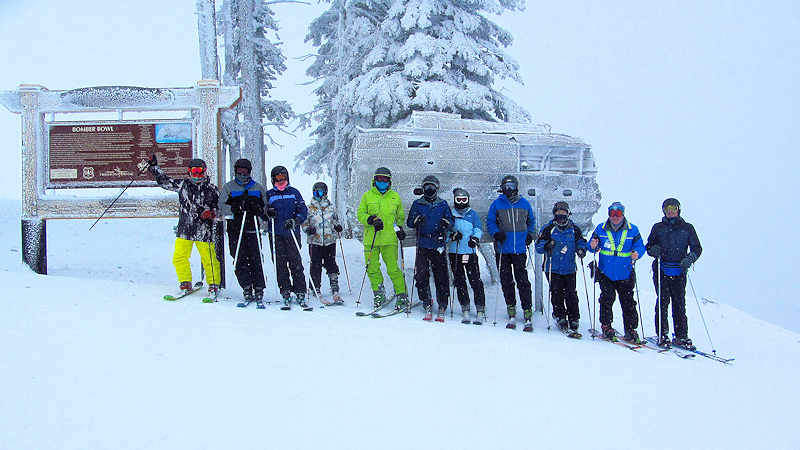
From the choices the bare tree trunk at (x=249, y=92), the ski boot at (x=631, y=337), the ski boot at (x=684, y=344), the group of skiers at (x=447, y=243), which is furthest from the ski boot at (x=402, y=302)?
the bare tree trunk at (x=249, y=92)

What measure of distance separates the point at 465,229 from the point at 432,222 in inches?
19.3

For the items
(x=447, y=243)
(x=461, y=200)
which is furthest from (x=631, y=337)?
(x=461, y=200)

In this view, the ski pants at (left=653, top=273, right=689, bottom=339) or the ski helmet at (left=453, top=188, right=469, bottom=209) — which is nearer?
the ski pants at (left=653, top=273, right=689, bottom=339)

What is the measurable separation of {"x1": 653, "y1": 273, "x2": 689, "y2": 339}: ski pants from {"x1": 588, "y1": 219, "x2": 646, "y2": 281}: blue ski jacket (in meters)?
0.53

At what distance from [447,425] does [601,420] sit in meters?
1.28

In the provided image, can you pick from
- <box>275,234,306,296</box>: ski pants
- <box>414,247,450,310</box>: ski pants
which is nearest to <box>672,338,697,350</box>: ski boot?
<box>414,247,450,310</box>: ski pants

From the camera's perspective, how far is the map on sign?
8367 mm

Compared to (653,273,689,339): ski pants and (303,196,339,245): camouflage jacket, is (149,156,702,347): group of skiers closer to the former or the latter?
(653,273,689,339): ski pants

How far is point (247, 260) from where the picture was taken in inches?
287

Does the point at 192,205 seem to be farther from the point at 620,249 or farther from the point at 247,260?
the point at 620,249

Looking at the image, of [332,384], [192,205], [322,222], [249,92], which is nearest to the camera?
[332,384]

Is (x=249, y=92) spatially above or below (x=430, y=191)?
above

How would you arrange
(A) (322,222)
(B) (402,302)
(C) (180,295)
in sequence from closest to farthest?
1. (C) (180,295)
2. (B) (402,302)
3. (A) (322,222)

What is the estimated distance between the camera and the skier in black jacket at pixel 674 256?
6891 mm
